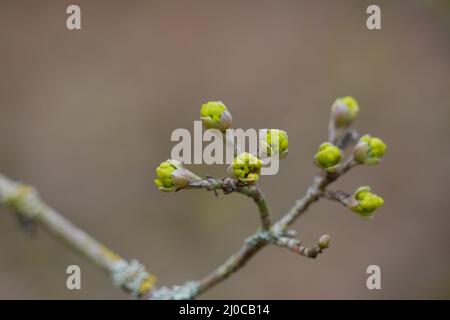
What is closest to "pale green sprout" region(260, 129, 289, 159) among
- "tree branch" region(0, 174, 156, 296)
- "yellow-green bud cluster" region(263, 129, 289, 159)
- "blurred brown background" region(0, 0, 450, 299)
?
"yellow-green bud cluster" region(263, 129, 289, 159)

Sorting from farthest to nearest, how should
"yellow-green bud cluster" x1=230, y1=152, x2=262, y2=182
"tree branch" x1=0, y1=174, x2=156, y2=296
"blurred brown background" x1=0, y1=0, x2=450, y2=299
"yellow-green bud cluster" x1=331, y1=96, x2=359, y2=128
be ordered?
"blurred brown background" x1=0, y1=0, x2=450, y2=299 → "tree branch" x1=0, y1=174, x2=156, y2=296 → "yellow-green bud cluster" x1=331, y1=96, x2=359, y2=128 → "yellow-green bud cluster" x1=230, y1=152, x2=262, y2=182

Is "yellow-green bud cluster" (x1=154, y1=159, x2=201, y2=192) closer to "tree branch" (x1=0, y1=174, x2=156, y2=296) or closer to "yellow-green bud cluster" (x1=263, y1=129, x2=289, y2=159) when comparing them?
"yellow-green bud cluster" (x1=263, y1=129, x2=289, y2=159)

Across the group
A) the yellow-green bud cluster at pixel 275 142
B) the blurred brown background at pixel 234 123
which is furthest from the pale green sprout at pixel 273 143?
the blurred brown background at pixel 234 123

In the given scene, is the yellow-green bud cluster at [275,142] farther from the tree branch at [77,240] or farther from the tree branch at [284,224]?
the tree branch at [77,240]

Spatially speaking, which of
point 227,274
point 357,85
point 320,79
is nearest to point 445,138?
point 357,85

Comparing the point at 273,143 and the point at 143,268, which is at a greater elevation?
the point at 273,143

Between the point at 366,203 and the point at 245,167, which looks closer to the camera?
the point at 245,167

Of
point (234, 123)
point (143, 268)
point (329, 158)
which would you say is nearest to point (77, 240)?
point (143, 268)

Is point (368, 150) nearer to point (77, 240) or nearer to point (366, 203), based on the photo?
point (366, 203)
